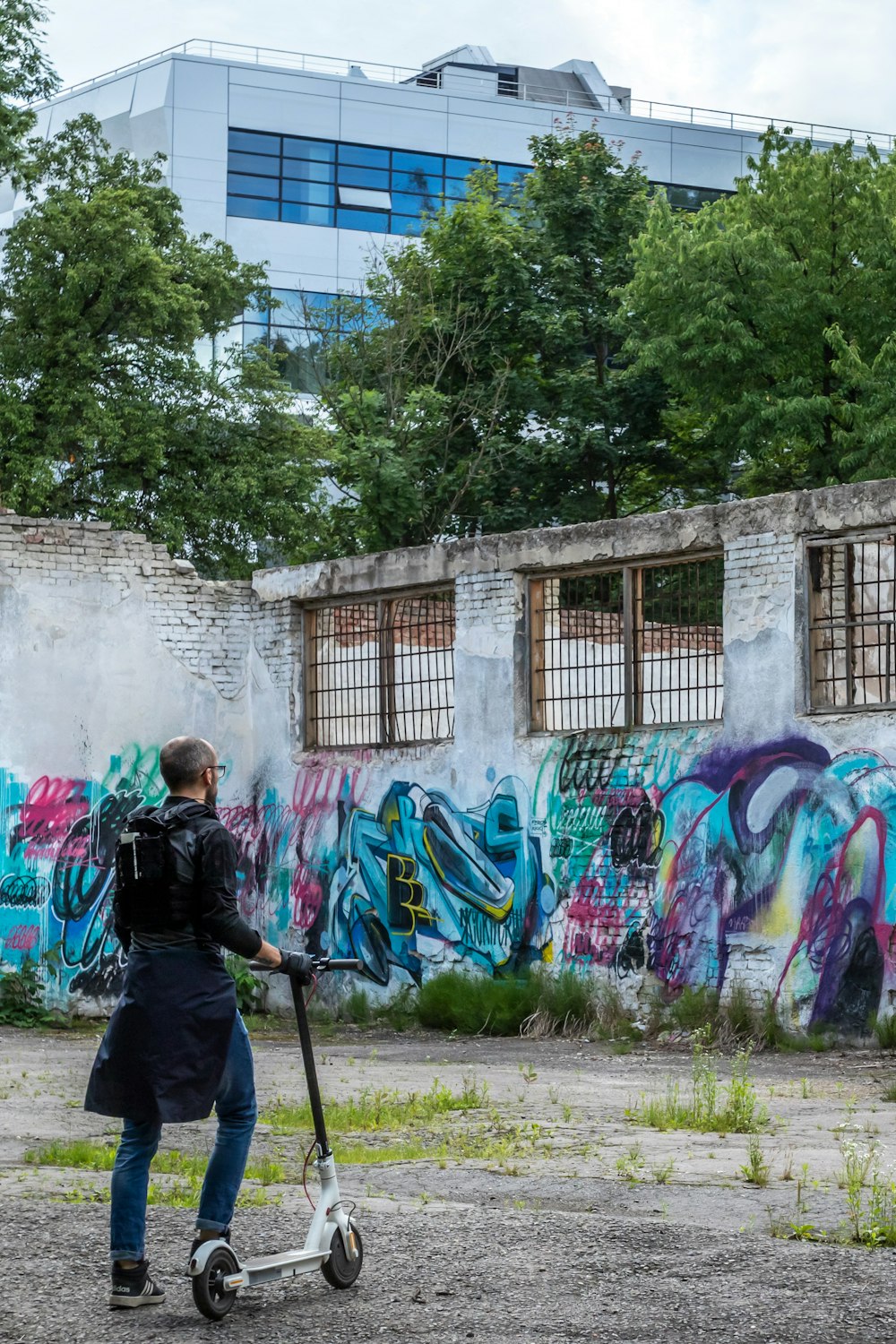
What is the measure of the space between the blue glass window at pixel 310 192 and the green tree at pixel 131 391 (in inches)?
747

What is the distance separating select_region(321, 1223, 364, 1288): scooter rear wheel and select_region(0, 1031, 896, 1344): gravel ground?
0.05 metres

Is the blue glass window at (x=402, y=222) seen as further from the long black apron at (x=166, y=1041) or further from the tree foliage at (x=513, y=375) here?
the long black apron at (x=166, y=1041)

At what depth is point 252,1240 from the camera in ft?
18.7

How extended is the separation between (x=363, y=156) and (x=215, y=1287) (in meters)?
41.7

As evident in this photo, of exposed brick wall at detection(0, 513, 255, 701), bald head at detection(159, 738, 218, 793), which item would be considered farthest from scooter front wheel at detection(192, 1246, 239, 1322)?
exposed brick wall at detection(0, 513, 255, 701)

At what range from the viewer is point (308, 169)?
1711 inches

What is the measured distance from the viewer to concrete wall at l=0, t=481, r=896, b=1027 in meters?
11.5

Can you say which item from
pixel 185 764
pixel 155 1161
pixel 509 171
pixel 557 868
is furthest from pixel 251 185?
pixel 185 764

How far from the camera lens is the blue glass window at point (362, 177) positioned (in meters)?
43.8

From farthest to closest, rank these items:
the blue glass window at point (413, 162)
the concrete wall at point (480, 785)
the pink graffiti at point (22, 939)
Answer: the blue glass window at point (413, 162) < the pink graffiti at point (22, 939) < the concrete wall at point (480, 785)

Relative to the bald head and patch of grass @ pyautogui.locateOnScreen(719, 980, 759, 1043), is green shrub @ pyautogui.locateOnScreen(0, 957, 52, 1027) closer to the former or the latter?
patch of grass @ pyautogui.locateOnScreen(719, 980, 759, 1043)

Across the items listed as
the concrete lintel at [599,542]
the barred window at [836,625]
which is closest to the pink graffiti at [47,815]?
the concrete lintel at [599,542]

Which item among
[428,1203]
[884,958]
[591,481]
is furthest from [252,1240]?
[591,481]

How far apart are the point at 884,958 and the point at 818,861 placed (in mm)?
761
